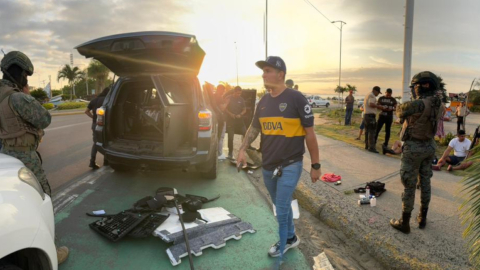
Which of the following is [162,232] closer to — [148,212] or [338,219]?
[148,212]

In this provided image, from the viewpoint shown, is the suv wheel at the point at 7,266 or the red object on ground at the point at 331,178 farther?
the red object on ground at the point at 331,178

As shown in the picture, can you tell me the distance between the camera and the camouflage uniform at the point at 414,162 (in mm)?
3568

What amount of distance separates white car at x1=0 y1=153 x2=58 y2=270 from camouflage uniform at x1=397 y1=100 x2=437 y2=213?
348 centimetres

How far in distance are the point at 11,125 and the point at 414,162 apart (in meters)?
4.22

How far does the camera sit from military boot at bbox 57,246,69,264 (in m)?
2.98

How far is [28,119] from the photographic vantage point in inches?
118

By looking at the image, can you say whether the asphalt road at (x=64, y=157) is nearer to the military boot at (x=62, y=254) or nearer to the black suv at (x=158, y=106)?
the black suv at (x=158, y=106)

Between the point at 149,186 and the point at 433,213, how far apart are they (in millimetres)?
4282

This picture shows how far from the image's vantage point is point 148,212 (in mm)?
3900

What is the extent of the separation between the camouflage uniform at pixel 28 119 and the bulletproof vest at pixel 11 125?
3 centimetres

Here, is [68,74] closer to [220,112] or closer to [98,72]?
[98,72]

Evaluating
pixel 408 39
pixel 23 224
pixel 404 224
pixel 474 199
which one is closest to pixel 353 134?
pixel 408 39

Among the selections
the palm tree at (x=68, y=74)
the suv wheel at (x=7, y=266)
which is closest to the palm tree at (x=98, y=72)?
the palm tree at (x=68, y=74)

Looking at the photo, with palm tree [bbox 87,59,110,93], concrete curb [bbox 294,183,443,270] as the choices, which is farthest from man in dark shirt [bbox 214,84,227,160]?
palm tree [bbox 87,59,110,93]
